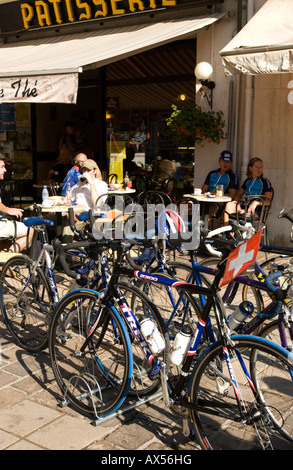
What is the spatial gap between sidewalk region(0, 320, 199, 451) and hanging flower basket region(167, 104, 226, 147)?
17.9ft

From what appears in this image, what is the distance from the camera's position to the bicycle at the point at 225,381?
269 cm

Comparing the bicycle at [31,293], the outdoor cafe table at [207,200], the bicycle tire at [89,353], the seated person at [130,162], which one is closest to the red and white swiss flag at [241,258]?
the bicycle tire at [89,353]

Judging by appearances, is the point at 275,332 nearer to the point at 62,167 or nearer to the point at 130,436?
the point at 130,436

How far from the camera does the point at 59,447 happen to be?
3041 mm

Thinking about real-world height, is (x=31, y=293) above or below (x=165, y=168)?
below

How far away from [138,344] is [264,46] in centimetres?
453

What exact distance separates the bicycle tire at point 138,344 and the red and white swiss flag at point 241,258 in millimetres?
620

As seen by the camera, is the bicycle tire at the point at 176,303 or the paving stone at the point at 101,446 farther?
the bicycle tire at the point at 176,303

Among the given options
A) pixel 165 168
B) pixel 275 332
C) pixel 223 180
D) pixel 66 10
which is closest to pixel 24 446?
pixel 275 332

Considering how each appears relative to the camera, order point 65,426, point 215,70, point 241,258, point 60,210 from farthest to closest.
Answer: point 215,70 → point 60,210 → point 65,426 → point 241,258

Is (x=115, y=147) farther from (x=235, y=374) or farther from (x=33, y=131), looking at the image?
(x=235, y=374)

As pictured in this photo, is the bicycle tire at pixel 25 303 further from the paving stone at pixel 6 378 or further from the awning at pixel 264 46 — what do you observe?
the awning at pixel 264 46

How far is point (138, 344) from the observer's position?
3344 millimetres

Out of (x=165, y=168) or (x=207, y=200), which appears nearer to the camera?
(x=207, y=200)
